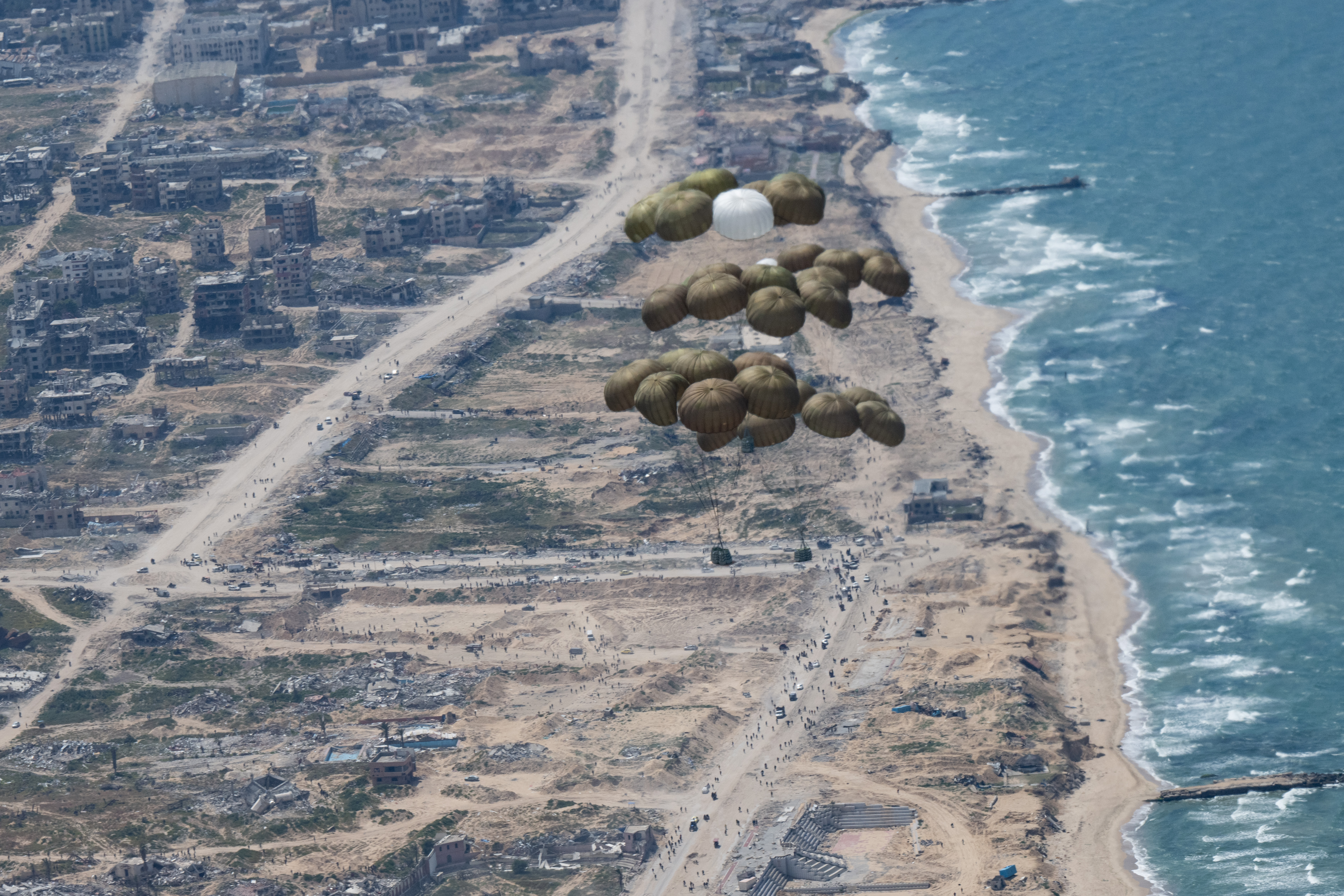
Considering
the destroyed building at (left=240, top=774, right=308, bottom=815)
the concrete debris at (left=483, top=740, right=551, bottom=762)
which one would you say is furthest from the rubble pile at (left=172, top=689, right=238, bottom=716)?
the concrete debris at (left=483, top=740, right=551, bottom=762)

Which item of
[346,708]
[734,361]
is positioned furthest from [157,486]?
[734,361]

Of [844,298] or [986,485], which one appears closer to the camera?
[844,298]

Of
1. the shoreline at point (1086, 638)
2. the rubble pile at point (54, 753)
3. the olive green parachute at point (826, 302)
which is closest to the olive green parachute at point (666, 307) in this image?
the olive green parachute at point (826, 302)

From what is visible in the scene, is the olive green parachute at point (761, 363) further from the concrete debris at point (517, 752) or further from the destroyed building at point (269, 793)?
the destroyed building at point (269, 793)

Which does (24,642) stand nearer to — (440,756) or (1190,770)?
(440,756)

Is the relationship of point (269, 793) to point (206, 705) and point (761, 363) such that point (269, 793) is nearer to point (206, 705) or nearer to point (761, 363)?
point (206, 705)

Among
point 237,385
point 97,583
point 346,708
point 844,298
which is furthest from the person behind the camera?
point 237,385
